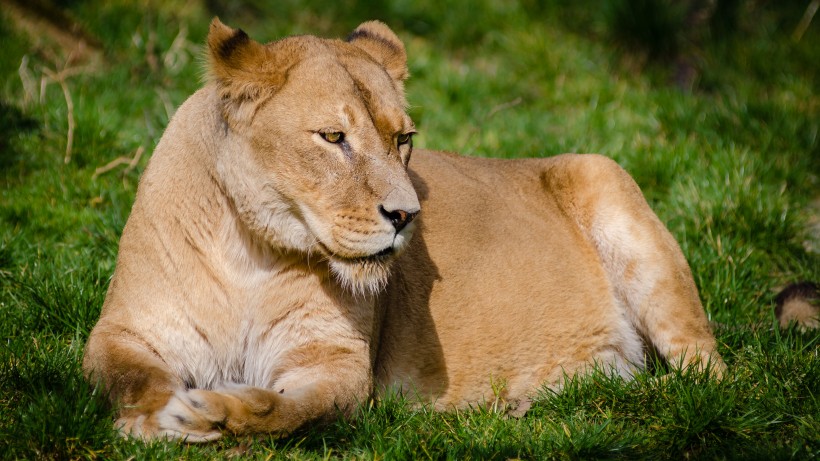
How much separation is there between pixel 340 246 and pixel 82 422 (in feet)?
3.68

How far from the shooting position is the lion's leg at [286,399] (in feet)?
11.0

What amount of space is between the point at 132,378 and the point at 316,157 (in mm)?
1067

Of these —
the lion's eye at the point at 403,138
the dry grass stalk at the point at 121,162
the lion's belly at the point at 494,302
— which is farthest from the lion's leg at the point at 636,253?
the dry grass stalk at the point at 121,162

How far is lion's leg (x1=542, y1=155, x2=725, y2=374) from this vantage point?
496 cm

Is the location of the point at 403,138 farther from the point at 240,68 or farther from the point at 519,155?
the point at 519,155

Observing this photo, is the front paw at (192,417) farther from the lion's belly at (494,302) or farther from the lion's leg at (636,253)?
the lion's leg at (636,253)

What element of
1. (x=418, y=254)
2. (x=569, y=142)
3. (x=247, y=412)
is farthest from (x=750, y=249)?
(x=247, y=412)

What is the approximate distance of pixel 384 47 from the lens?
175 inches

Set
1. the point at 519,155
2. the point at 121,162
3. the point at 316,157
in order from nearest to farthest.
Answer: the point at 316,157 < the point at 121,162 < the point at 519,155

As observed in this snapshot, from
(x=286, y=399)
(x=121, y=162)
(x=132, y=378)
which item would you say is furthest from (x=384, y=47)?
(x=121, y=162)

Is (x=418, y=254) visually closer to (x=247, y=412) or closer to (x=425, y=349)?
(x=425, y=349)

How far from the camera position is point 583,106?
27.3 ft

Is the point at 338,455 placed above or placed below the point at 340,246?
below

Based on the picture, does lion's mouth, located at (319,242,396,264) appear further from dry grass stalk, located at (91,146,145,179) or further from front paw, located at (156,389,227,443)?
dry grass stalk, located at (91,146,145,179)
